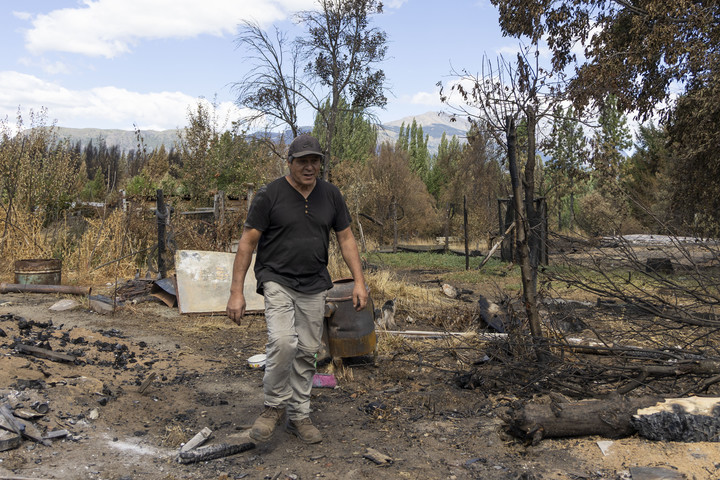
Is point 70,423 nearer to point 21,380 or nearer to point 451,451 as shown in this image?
point 21,380

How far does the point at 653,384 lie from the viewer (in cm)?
419

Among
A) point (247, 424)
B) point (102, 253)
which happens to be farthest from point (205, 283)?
point (247, 424)

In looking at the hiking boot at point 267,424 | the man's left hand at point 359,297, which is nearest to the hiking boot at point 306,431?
the hiking boot at point 267,424

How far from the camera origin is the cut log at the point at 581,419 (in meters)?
3.56

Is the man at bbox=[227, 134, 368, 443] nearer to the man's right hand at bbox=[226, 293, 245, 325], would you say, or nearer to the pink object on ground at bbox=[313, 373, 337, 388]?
the man's right hand at bbox=[226, 293, 245, 325]

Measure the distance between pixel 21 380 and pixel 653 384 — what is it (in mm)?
4727

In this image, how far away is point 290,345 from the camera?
12.4 ft

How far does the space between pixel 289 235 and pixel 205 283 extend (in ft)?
16.2

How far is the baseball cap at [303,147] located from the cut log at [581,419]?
218 centimetres

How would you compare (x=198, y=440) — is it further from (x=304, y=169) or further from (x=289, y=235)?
(x=304, y=169)

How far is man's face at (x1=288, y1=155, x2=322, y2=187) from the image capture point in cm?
387

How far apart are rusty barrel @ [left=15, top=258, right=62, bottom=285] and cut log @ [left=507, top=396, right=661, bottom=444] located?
842 cm

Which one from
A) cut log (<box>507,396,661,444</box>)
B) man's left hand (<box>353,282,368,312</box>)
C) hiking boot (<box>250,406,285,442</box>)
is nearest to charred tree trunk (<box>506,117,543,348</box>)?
cut log (<box>507,396,661,444</box>)

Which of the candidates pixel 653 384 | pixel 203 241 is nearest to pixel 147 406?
pixel 653 384
